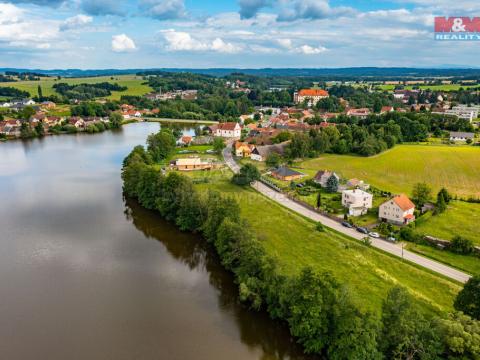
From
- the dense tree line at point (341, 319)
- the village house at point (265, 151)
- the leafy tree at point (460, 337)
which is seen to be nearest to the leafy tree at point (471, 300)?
the dense tree line at point (341, 319)

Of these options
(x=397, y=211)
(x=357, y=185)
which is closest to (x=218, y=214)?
(x=397, y=211)

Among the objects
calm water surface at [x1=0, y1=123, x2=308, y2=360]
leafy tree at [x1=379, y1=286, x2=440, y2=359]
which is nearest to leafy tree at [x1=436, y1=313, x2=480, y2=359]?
leafy tree at [x1=379, y1=286, x2=440, y2=359]

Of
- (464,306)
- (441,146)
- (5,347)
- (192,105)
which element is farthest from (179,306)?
(192,105)

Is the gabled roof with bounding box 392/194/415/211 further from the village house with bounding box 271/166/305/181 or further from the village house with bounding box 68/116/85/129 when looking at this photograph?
the village house with bounding box 68/116/85/129

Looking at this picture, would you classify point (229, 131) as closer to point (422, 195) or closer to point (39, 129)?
point (39, 129)

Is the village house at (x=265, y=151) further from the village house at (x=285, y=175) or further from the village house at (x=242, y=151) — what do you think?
the village house at (x=285, y=175)
